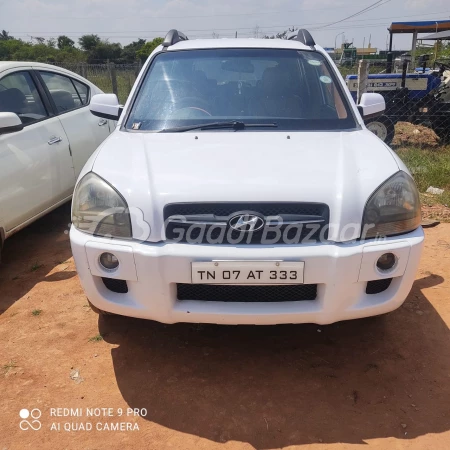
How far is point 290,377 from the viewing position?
2.52 m

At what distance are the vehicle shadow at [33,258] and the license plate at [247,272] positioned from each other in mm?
1821

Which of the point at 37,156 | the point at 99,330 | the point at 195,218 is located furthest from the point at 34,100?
the point at 195,218

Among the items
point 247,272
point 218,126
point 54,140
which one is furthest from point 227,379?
point 54,140

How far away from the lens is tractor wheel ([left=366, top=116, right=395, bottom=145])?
827 cm

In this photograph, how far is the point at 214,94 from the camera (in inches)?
128

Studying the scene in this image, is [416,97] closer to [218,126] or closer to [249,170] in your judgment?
[218,126]

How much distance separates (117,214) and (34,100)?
258cm

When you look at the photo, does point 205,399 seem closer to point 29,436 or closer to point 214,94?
point 29,436

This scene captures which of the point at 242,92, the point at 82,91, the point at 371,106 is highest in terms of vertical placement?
the point at 242,92

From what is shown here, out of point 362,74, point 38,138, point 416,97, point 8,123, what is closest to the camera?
point 8,123

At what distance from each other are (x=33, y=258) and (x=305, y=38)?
2.92 m

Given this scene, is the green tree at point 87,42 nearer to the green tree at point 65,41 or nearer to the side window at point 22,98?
the green tree at point 65,41

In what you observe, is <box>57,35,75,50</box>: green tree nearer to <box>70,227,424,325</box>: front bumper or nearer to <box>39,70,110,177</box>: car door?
<box>39,70,110,177</box>: car door

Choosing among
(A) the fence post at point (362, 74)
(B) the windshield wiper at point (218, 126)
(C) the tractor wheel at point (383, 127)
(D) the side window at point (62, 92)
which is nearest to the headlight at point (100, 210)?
(B) the windshield wiper at point (218, 126)
